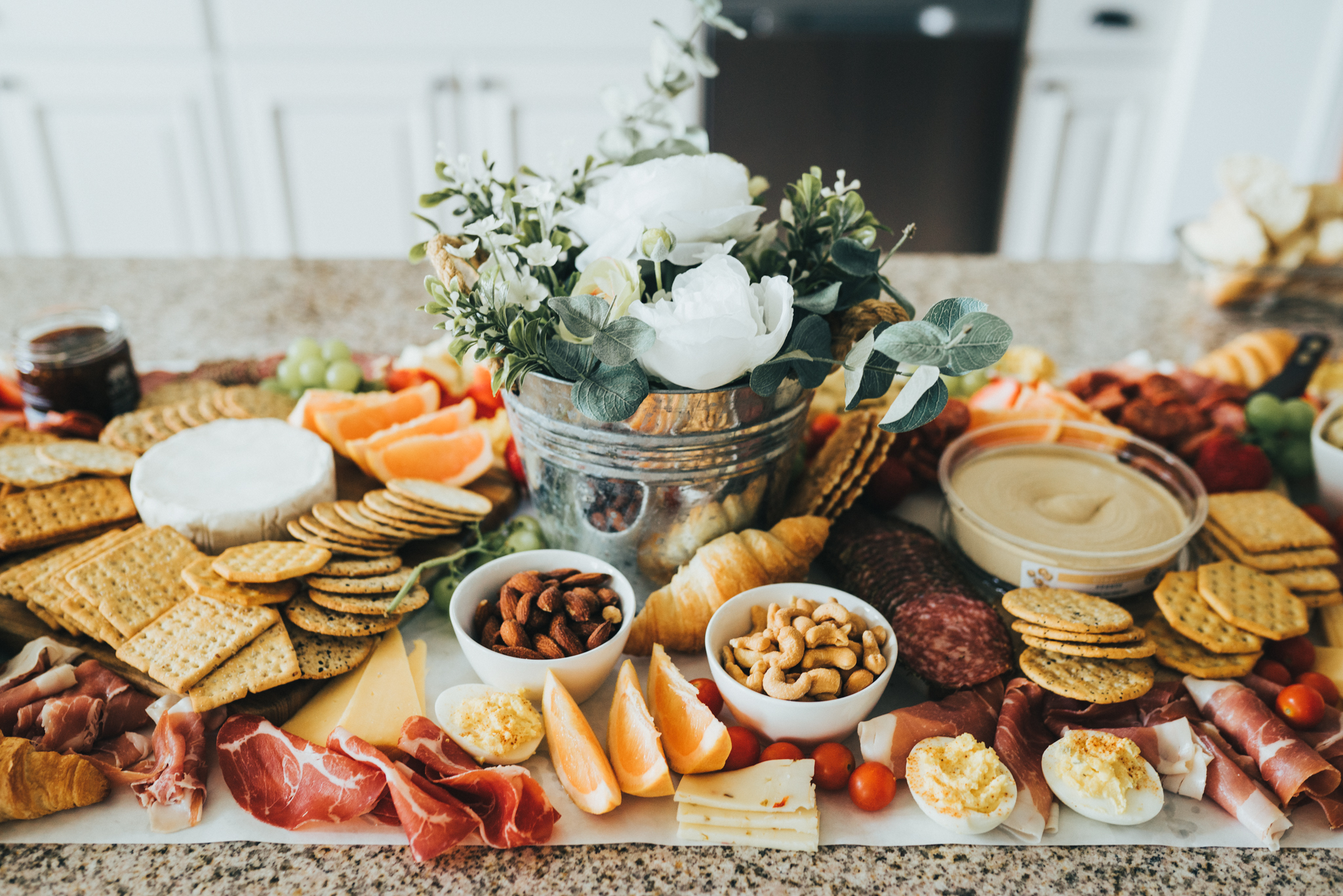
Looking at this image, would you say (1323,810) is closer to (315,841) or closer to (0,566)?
(315,841)

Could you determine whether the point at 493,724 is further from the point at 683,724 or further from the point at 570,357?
the point at 570,357

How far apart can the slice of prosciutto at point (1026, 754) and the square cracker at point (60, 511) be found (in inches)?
38.3

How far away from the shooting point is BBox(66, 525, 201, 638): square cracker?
86cm

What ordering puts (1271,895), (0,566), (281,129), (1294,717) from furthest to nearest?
(281,129) → (0,566) → (1294,717) → (1271,895)

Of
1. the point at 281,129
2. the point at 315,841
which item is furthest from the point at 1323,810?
the point at 281,129

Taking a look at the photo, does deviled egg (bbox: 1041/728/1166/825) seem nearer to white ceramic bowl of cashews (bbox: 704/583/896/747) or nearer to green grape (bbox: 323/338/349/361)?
white ceramic bowl of cashews (bbox: 704/583/896/747)

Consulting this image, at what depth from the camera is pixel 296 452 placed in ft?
3.47

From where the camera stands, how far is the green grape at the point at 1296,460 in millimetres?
1186

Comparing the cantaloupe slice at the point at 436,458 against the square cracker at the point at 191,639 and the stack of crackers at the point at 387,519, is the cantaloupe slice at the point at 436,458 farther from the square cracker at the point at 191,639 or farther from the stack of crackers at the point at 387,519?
the square cracker at the point at 191,639

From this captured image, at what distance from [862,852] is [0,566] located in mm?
939

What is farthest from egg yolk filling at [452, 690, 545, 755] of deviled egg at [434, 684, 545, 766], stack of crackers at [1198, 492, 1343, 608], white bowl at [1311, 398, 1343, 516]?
white bowl at [1311, 398, 1343, 516]

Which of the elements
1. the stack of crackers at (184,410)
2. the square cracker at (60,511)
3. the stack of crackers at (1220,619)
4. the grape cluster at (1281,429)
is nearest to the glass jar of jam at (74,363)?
the stack of crackers at (184,410)

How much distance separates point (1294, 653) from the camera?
891 mm

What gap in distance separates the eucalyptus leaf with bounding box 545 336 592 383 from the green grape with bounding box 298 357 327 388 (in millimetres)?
631
